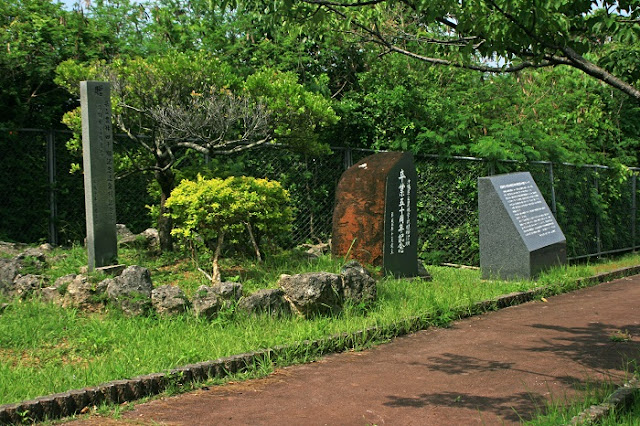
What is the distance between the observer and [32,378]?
5.70 meters

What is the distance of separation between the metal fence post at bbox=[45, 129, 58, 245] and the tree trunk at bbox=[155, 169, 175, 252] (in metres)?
1.73

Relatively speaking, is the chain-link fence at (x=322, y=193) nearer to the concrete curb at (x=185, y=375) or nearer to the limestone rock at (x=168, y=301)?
the limestone rock at (x=168, y=301)

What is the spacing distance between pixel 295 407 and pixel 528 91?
1435 centimetres

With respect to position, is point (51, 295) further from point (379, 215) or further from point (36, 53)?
point (379, 215)

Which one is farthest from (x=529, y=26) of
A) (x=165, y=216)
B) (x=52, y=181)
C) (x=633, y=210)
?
(x=633, y=210)

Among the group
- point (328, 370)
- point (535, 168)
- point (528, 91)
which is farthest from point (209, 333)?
point (528, 91)

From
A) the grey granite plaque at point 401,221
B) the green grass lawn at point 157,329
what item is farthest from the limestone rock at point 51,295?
the grey granite plaque at point 401,221

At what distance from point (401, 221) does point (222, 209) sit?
10.4ft

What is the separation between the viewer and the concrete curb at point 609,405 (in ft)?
15.5

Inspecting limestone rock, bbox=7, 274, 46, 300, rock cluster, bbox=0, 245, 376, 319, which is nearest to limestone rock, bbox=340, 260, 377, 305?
rock cluster, bbox=0, 245, 376, 319

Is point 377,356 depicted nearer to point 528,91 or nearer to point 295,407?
point 295,407

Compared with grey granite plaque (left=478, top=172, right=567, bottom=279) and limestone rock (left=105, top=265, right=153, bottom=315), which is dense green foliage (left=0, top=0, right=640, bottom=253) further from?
limestone rock (left=105, top=265, right=153, bottom=315)

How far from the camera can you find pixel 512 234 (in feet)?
37.6

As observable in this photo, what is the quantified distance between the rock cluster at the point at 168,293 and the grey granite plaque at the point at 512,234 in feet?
12.8
